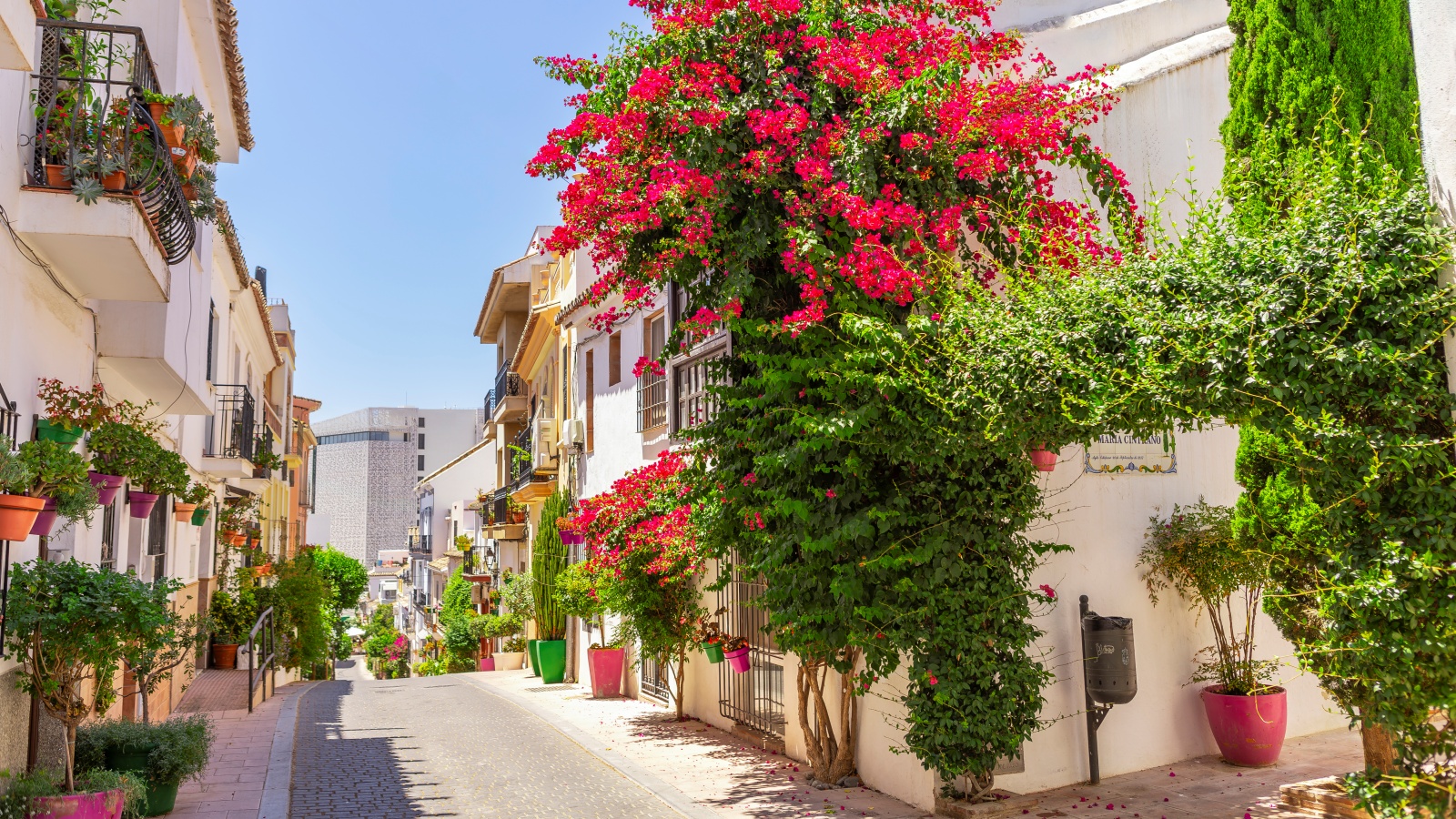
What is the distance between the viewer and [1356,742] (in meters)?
9.54

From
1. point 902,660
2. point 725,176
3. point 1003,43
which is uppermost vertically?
point 1003,43

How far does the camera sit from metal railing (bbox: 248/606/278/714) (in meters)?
14.0

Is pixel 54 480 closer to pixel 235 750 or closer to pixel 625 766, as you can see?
pixel 235 750

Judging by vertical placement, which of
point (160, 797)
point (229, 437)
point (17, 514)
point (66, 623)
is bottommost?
point (160, 797)

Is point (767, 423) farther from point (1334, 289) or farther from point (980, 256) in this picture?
point (1334, 289)

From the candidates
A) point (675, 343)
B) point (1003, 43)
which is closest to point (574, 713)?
point (675, 343)

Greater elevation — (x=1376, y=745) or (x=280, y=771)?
(x=1376, y=745)

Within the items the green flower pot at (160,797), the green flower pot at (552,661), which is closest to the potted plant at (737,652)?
the green flower pot at (160,797)

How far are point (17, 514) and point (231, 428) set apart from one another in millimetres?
11892

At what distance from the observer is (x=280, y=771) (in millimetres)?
9750

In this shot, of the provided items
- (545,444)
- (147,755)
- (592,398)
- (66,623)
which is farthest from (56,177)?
(545,444)

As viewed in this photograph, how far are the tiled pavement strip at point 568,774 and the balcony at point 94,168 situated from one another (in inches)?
172

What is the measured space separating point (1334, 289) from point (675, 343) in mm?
5561

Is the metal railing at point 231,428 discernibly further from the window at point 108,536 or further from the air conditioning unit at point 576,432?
the air conditioning unit at point 576,432
